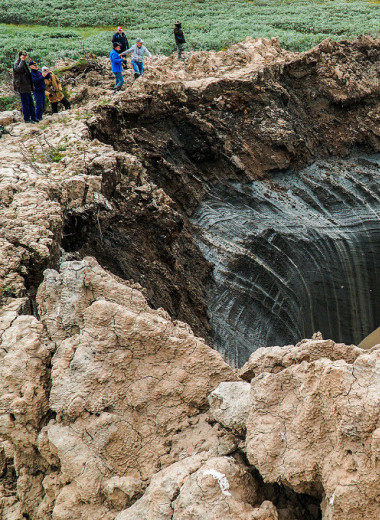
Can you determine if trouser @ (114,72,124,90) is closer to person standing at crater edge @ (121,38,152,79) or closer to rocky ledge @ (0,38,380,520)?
person standing at crater edge @ (121,38,152,79)

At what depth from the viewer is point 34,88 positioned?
46.9 feet

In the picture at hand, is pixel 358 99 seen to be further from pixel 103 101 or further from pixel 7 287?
pixel 7 287

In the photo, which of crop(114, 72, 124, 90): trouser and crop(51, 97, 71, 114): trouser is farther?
crop(114, 72, 124, 90): trouser

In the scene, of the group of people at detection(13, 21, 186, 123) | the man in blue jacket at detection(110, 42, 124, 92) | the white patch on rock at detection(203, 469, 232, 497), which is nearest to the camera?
the white patch on rock at detection(203, 469, 232, 497)

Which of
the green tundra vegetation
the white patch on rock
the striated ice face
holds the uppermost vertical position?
the green tundra vegetation

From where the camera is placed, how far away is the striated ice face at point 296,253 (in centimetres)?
1351

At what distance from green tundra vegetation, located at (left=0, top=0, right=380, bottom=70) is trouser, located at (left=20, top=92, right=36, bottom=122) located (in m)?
10.2

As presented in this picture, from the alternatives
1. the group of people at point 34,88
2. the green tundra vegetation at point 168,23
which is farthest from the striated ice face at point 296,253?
the green tundra vegetation at point 168,23

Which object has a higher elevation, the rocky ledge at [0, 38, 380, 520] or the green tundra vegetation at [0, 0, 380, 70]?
the green tundra vegetation at [0, 0, 380, 70]

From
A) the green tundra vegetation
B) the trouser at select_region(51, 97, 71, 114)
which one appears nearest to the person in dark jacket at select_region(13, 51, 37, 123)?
the trouser at select_region(51, 97, 71, 114)

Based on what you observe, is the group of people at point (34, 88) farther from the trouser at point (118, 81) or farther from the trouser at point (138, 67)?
the trouser at point (138, 67)

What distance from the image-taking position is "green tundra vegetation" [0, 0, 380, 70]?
26306mm

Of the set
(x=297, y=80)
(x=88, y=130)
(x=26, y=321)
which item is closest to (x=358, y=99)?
(x=297, y=80)

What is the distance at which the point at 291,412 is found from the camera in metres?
4.84
